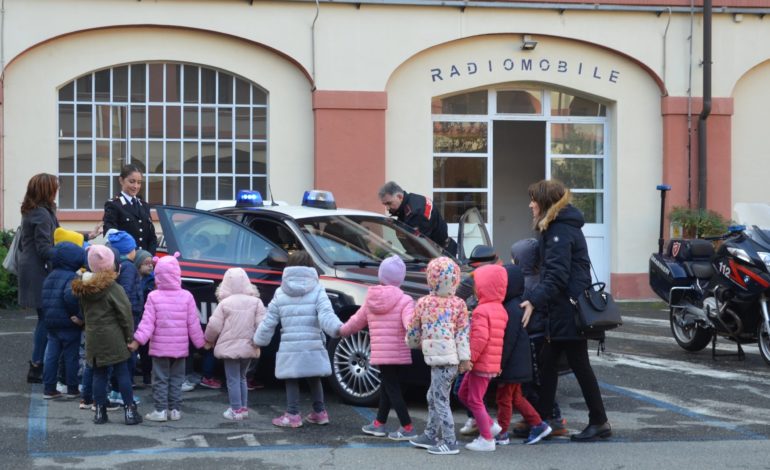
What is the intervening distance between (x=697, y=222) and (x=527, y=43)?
369 centimetres

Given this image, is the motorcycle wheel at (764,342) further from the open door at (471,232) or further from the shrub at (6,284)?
the shrub at (6,284)

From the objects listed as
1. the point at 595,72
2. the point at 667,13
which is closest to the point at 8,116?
the point at 595,72

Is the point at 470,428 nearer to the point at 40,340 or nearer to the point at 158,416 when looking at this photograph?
the point at 158,416

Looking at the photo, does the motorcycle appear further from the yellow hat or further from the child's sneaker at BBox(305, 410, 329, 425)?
the yellow hat

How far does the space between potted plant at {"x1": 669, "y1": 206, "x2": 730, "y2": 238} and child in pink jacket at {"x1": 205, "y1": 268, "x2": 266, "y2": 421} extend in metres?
10.2

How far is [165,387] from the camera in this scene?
8141mm

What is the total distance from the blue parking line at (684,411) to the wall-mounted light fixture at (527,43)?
28.0 ft

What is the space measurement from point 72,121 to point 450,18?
18.9 ft

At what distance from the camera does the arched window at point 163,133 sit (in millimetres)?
16516

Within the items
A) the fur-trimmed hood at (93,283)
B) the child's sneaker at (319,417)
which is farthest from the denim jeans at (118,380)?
the child's sneaker at (319,417)

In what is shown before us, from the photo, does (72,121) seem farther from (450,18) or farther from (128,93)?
(450,18)

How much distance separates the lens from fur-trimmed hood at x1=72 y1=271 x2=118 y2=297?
788cm

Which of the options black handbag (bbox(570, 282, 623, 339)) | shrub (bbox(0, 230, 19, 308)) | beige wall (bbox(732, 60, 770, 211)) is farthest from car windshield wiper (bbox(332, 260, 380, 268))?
beige wall (bbox(732, 60, 770, 211))

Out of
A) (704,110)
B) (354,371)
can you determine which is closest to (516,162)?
(704,110)
